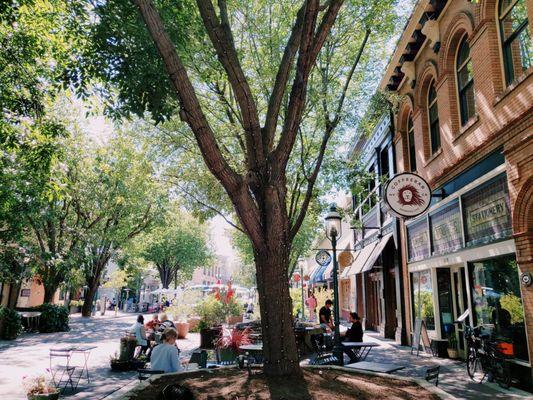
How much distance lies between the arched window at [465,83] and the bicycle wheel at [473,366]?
5.68 meters

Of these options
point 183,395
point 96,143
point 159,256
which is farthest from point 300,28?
point 159,256

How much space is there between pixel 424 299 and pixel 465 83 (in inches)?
264

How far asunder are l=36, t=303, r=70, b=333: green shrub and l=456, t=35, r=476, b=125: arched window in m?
20.3

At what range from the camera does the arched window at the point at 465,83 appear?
36.0 ft

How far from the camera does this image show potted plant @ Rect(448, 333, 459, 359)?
12298 millimetres

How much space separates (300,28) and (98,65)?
12.3 ft

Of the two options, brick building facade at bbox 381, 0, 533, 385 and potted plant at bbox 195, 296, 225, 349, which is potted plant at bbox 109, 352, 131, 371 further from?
brick building facade at bbox 381, 0, 533, 385

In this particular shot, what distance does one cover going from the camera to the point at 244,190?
534cm

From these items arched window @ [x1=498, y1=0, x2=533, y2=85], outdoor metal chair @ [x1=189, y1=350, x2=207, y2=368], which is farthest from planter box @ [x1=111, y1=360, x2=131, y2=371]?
arched window @ [x1=498, y1=0, x2=533, y2=85]

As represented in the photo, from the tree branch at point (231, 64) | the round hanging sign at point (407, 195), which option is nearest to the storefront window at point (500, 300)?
the round hanging sign at point (407, 195)

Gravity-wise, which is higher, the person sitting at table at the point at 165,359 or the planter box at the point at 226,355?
the person sitting at table at the point at 165,359

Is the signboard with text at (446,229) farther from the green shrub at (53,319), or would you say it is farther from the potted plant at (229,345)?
the green shrub at (53,319)

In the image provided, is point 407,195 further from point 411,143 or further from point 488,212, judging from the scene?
point 411,143

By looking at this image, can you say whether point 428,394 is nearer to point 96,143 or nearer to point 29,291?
point 96,143
